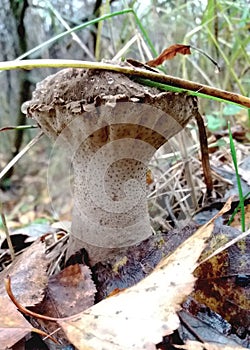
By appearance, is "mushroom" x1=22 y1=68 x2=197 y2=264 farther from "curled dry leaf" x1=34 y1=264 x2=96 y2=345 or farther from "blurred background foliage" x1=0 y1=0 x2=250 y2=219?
"blurred background foliage" x1=0 y1=0 x2=250 y2=219

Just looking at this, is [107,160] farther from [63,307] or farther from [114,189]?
[63,307]

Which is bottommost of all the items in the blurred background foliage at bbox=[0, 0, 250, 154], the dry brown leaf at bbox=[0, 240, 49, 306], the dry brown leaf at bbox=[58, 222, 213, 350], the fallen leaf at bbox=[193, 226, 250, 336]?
the fallen leaf at bbox=[193, 226, 250, 336]

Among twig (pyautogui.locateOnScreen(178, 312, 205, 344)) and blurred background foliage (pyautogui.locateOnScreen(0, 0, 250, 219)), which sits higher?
blurred background foliage (pyautogui.locateOnScreen(0, 0, 250, 219))

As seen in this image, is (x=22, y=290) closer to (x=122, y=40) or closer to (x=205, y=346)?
(x=205, y=346)

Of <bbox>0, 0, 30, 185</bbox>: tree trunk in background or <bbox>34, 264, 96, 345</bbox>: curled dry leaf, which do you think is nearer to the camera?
<bbox>34, 264, 96, 345</bbox>: curled dry leaf

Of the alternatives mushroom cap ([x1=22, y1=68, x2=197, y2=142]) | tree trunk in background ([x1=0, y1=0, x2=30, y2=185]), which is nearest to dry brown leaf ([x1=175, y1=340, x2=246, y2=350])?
mushroom cap ([x1=22, y1=68, x2=197, y2=142])
